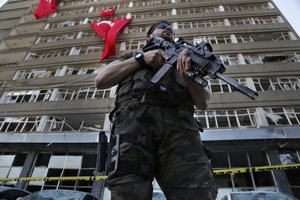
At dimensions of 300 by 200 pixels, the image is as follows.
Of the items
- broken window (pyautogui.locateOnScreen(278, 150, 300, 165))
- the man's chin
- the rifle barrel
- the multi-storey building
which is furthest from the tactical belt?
broken window (pyautogui.locateOnScreen(278, 150, 300, 165))

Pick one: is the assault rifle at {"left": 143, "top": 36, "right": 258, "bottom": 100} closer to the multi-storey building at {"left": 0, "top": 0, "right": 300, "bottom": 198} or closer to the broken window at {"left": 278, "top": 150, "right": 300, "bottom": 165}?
the multi-storey building at {"left": 0, "top": 0, "right": 300, "bottom": 198}

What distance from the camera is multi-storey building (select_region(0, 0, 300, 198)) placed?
1226 cm

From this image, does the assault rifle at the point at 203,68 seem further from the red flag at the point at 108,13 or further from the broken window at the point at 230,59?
the red flag at the point at 108,13

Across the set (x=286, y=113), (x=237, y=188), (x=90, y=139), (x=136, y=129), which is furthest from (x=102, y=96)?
(x=136, y=129)

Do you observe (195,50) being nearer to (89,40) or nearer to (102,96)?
(102,96)

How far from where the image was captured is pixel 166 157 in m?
1.61

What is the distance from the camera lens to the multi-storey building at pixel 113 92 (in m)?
12.3

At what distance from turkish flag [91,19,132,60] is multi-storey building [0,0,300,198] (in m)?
0.92

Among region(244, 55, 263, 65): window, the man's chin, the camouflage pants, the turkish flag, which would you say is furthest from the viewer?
the turkish flag

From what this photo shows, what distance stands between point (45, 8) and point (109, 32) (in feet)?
34.9

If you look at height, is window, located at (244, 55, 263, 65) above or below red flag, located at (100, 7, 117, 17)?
below

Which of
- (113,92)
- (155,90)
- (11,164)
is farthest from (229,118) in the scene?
(11,164)

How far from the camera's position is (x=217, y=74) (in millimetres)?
2053

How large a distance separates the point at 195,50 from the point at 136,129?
100 centimetres
